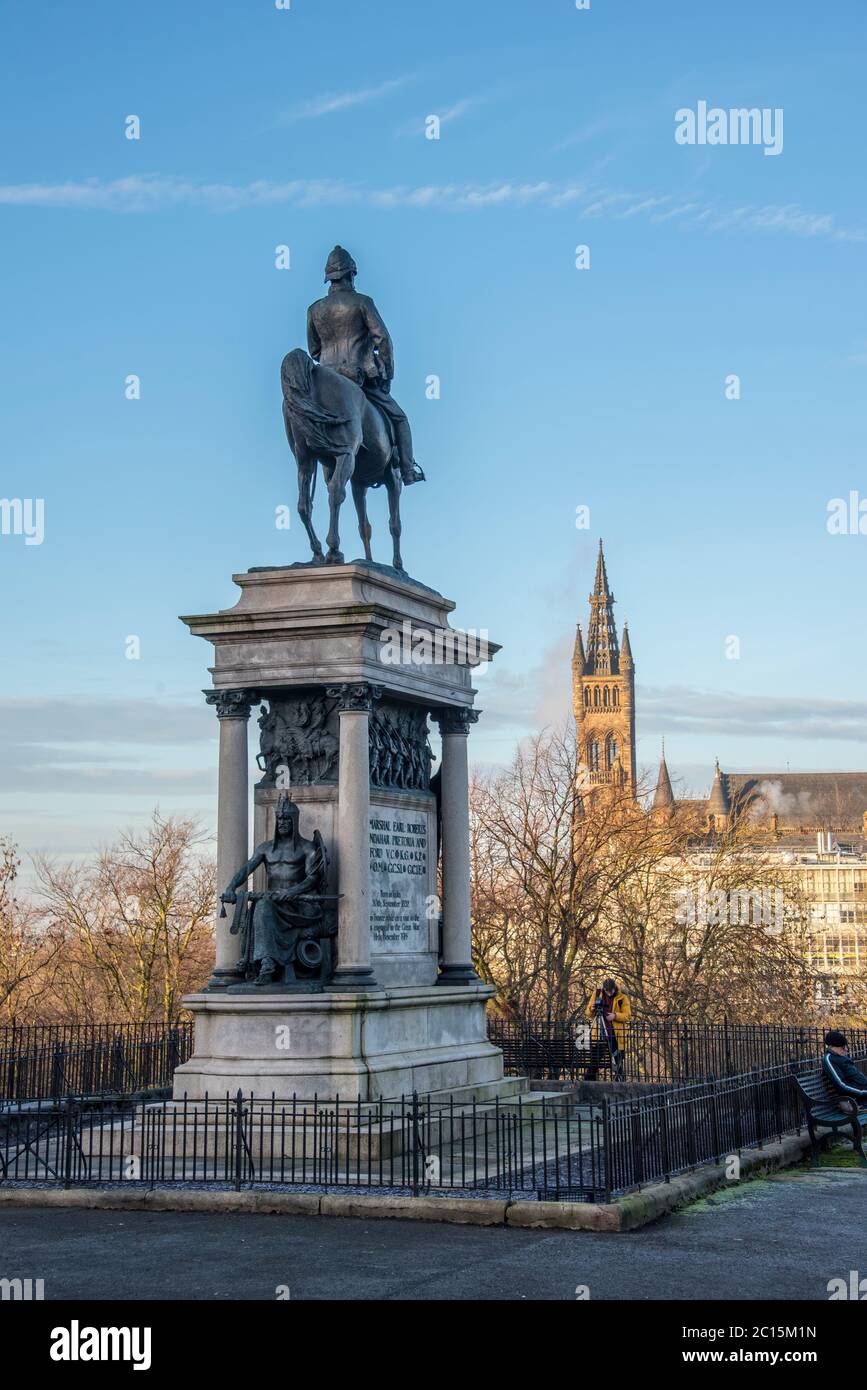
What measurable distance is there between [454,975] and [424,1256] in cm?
869

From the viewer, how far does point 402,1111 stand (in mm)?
16344

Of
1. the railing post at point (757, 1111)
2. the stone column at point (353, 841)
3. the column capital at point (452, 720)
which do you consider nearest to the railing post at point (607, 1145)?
the railing post at point (757, 1111)

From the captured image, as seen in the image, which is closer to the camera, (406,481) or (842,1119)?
(842,1119)

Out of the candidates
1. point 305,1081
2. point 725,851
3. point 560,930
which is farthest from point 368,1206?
point 725,851

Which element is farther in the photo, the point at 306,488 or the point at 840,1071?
the point at 306,488

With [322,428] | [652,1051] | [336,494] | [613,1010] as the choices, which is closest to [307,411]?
[322,428]

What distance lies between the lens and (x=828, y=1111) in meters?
17.5

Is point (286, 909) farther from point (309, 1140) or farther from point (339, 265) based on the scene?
point (339, 265)
